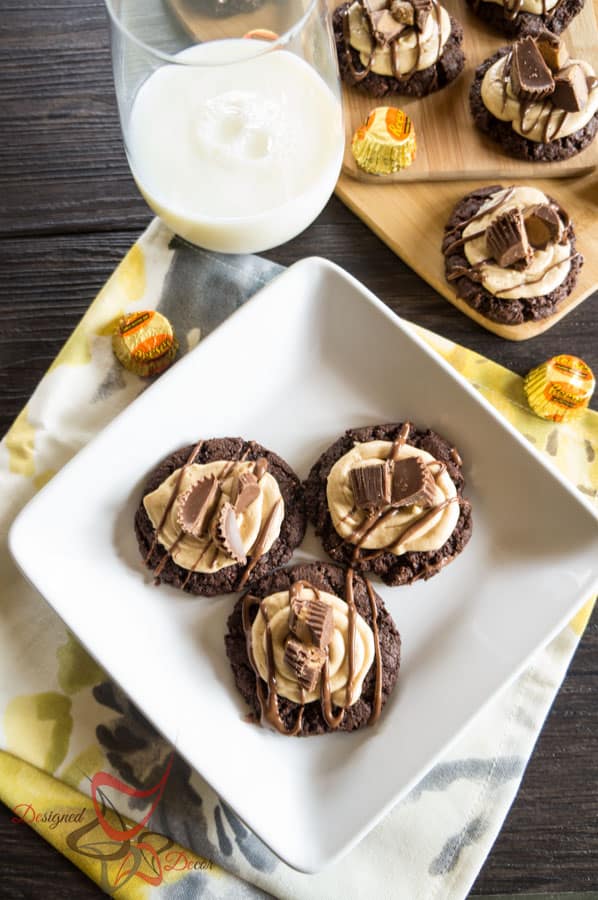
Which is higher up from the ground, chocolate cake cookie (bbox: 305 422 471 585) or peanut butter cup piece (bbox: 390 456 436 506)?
peanut butter cup piece (bbox: 390 456 436 506)

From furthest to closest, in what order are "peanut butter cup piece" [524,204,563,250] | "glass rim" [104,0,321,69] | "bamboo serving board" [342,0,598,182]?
"bamboo serving board" [342,0,598,182] → "peanut butter cup piece" [524,204,563,250] → "glass rim" [104,0,321,69]

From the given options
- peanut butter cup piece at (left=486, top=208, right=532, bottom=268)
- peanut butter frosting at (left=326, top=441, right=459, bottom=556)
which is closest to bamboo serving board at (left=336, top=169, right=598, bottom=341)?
peanut butter cup piece at (left=486, top=208, right=532, bottom=268)

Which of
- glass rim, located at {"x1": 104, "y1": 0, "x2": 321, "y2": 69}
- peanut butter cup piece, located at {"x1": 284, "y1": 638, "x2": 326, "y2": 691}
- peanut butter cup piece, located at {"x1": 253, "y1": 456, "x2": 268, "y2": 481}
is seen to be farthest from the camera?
peanut butter cup piece, located at {"x1": 253, "y1": 456, "x2": 268, "y2": 481}

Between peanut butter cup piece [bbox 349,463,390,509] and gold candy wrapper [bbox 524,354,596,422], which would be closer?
peanut butter cup piece [bbox 349,463,390,509]

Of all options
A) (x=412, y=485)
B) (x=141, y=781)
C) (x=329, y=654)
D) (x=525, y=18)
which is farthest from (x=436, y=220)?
(x=141, y=781)

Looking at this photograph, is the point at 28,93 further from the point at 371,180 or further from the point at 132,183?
the point at 371,180

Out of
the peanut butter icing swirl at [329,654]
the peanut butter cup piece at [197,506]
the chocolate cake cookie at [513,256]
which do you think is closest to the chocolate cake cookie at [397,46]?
the chocolate cake cookie at [513,256]

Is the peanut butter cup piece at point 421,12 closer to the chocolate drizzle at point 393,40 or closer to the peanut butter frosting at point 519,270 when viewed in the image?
the chocolate drizzle at point 393,40

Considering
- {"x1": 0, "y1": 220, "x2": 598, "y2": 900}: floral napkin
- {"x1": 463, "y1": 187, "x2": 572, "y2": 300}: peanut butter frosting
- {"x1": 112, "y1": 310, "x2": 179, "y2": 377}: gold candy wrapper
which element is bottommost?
{"x1": 0, "y1": 220, "x2": 598, "y2": 900}: floral napkin

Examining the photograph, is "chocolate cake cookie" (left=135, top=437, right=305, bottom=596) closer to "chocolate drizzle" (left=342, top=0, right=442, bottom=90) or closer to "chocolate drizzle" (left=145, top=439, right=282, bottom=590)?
"chocolate drizzle" (left=145, top=439, right=282, bottom=590)
